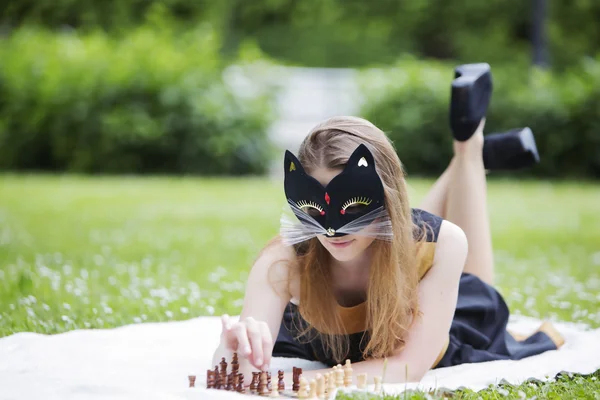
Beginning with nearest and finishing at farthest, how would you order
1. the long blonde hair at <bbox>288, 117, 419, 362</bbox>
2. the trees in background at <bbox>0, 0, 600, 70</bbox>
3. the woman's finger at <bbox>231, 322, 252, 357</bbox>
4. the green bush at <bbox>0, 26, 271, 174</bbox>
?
1. the woman's finger at <bbox>231, 322, 252, 357</bbox>
2. the long blonde hair at <bbox>288, 117, 419, 362</bbox>
3. the green bush at <bbox>0, 26, 271, 174</bbox>
4. the trees in background at <bbox>0, 0, 600, 70</bbox>

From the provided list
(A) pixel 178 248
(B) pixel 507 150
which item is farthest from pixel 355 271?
(A) pixel 178 248

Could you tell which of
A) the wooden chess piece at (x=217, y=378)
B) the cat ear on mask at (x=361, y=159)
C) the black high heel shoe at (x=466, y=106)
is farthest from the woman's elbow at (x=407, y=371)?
the black high heel shoe at (x=466, y=106)

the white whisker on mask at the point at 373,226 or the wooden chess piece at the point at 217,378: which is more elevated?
the white whisker on mask at the point at 373,226

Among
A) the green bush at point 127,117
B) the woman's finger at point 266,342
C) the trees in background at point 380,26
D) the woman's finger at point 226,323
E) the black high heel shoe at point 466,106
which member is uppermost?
the trees in background at point 380,26

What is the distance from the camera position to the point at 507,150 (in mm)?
5789

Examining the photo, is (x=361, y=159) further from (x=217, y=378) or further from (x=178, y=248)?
(x=178, y=248)

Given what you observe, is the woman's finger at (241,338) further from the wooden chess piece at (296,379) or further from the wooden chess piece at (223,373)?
the wooden chess piece at (296,379)

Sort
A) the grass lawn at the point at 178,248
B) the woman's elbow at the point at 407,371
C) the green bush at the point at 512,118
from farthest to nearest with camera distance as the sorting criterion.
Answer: the green bush at the point at 512,118
the grass lawn at the point at 178,248
the woman's elbow at the point at 407,371

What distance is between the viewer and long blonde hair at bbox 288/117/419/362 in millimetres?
3750

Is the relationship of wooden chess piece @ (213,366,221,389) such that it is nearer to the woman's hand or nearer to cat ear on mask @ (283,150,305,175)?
the woman's hand

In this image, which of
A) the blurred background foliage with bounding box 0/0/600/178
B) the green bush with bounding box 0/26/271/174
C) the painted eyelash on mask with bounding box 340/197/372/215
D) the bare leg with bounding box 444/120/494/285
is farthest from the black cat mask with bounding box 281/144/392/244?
the green bush with bounding box 0/26/271/174

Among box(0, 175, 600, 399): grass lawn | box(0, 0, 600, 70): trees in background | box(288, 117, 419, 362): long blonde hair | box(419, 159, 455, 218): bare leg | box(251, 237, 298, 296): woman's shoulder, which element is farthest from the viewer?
box(0, 0, 600, 70): trees in background

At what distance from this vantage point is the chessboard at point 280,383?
3568 mm

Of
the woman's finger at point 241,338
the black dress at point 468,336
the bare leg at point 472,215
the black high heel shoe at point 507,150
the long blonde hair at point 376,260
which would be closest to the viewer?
the woman's finger at point 241,338
